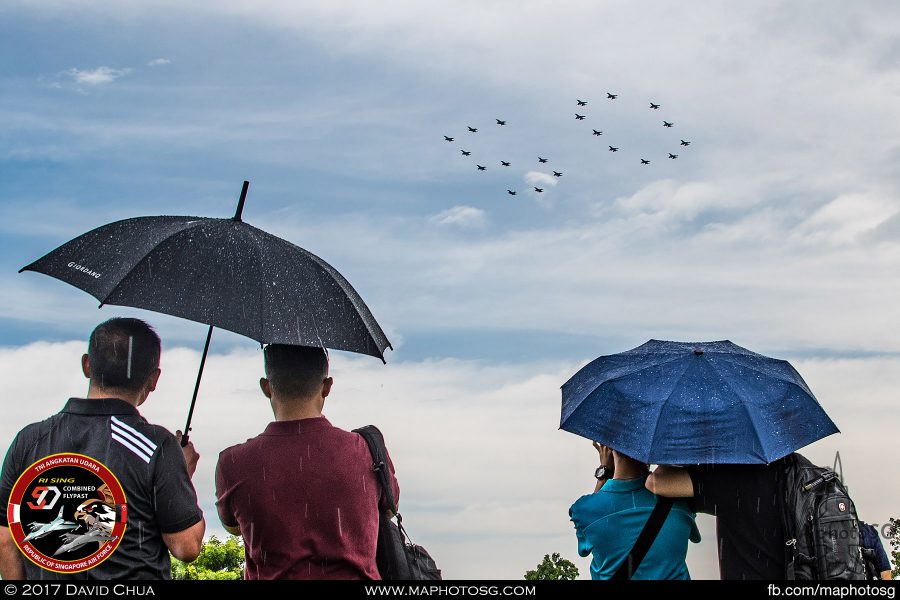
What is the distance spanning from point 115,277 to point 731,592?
14.2 feet

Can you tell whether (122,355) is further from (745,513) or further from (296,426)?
(745,513)

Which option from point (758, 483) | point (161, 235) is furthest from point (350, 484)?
point (758, 483)

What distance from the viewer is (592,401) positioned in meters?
6.95

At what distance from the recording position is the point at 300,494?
18.5 ft

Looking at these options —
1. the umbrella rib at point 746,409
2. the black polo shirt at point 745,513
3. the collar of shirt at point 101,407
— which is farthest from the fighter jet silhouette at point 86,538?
the umbrella rib at point 746,409

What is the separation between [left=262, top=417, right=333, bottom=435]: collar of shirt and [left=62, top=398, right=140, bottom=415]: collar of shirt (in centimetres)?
77

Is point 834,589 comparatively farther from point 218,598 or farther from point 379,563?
point 218,598

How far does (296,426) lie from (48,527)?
58.2 inches

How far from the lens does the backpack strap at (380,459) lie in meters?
5.93

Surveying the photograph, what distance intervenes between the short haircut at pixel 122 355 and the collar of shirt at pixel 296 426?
30.1 inches

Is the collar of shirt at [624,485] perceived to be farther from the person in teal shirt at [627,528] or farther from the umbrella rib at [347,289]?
the umbrella rib at [347,289]

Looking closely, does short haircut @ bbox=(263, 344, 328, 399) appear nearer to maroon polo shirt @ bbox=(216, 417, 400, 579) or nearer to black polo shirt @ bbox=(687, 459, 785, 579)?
maroon polo shirt @ bbox=(216, 417, 400, 579)

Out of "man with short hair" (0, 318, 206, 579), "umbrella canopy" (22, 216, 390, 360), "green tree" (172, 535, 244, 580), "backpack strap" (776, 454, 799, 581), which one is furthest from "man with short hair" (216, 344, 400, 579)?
"green tree" (172, 535, 244, 580)

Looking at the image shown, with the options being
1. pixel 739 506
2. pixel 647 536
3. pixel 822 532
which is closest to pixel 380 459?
pixel 647 536
